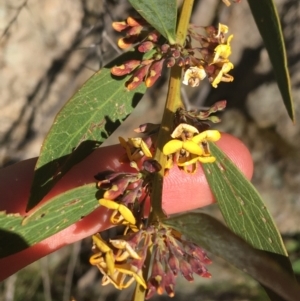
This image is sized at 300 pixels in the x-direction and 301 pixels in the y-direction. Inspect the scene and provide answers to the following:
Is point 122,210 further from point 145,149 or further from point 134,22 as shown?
point 134,22

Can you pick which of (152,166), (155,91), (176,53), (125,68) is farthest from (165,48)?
(155,91)

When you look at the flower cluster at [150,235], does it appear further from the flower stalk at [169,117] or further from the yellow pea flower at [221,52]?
the yellow pea flower at [221,52]

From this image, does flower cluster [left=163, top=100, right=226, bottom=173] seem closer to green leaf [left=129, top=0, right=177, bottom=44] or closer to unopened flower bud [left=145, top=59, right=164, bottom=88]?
unopened flower bud [left=145, top=59, right=164, bottom=88]

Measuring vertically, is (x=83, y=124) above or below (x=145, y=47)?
below

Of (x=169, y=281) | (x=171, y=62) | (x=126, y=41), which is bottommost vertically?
(x=169, y=281)

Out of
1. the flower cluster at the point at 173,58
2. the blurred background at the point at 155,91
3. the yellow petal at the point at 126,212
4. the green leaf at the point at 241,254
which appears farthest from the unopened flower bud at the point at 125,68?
the blurred background at the point at 155,91
